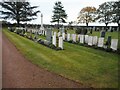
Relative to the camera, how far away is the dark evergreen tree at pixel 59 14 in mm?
64188

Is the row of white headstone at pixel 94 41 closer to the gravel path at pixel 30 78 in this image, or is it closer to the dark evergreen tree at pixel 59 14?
the gravel path at pixel 30 78

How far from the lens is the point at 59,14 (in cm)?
6462

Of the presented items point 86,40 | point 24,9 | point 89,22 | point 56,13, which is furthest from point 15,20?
point 86,40

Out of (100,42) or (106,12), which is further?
(106,12)

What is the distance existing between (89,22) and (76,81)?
5467 cm

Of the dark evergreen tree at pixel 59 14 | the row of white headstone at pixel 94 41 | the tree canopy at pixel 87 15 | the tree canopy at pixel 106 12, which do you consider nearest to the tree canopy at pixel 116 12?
the tree canopy at pixel 106 12

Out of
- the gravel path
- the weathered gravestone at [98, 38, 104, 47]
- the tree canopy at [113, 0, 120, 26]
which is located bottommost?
the gravel path

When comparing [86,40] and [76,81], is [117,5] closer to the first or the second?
[86,40]

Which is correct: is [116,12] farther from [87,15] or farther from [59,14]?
[59,14]

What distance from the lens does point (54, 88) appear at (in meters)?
5.95

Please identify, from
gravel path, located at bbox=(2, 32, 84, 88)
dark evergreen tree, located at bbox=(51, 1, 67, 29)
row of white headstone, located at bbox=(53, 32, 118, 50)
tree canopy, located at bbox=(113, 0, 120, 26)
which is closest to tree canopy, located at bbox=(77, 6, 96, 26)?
dark evergreen tree, located at bbox=(51, 1, 67, 29)

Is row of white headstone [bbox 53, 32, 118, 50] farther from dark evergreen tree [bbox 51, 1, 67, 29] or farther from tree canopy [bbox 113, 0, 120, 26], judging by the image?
dark evergreen tree [bbox 51, 1, 67, 29]

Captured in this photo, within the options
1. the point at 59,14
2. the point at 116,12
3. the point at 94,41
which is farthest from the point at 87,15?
the point at 94,41

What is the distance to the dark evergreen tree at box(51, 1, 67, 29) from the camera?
64.2 metres
